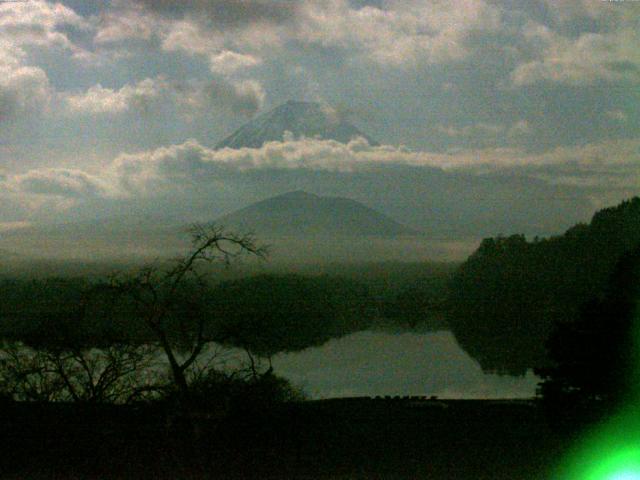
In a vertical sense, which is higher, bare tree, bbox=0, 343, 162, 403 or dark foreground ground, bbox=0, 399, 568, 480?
bare tree, bbox=0, 343, 162, 403

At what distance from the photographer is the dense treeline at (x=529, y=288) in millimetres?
17859

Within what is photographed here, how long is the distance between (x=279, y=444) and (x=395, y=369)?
33.1 feet

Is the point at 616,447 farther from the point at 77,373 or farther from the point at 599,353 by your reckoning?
the point at 77,373

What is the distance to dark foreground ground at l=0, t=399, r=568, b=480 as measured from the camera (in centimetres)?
609

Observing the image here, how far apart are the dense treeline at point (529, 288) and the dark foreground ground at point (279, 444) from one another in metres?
9.63

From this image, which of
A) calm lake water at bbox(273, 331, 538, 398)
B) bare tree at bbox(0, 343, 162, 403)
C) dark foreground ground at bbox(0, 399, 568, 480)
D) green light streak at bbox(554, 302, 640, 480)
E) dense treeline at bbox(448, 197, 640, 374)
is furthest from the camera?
dense treeline at bbox(448, 197, 640, 374)

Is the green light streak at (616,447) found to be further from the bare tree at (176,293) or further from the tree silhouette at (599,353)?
the bare tree at (176,293)

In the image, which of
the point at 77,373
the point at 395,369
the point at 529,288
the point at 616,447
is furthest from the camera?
the point at 529,288

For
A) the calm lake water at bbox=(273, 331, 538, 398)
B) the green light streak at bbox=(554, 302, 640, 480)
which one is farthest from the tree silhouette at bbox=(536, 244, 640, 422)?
the calm lake water at bbox=(273, 331, 538, 398)

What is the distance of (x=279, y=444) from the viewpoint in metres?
6.77

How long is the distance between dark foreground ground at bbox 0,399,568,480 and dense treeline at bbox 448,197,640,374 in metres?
9.63

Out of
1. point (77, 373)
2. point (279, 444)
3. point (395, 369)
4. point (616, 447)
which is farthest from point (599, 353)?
point (395, 369)

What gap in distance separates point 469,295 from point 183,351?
14370mm

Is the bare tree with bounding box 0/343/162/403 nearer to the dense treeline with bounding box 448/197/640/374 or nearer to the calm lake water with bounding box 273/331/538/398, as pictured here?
the calm lake water with bounding box 273/331/538/398
